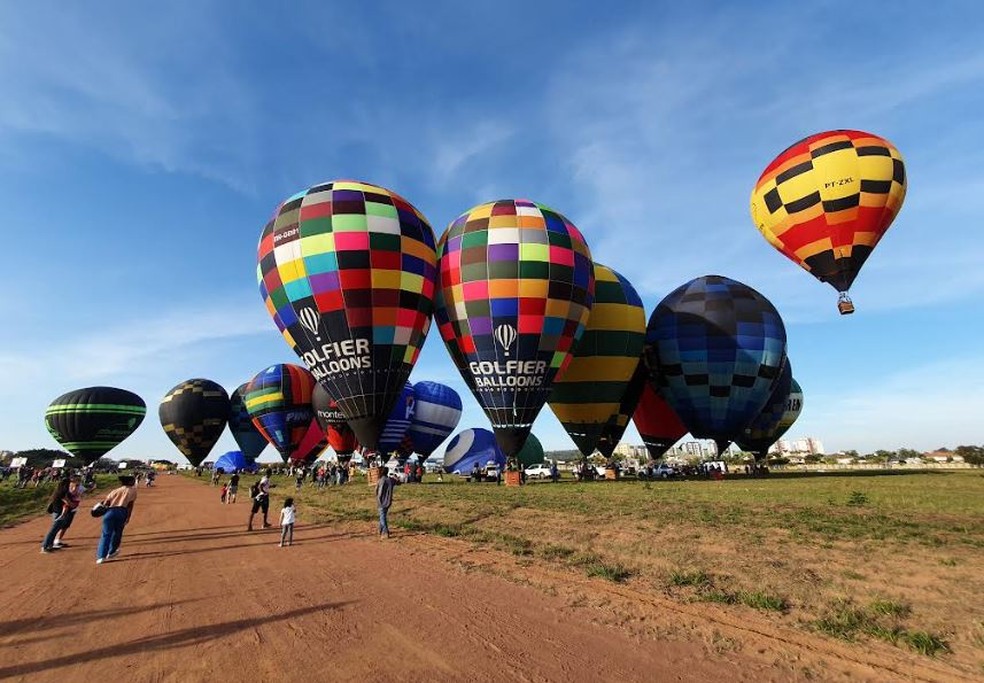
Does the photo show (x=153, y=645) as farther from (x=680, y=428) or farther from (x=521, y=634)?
(x=680, y=428)

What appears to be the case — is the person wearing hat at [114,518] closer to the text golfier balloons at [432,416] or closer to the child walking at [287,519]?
the child walking at [287,519]

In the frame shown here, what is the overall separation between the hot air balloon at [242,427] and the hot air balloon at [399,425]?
754 inches

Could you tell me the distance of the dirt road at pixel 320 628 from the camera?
14.6 feet

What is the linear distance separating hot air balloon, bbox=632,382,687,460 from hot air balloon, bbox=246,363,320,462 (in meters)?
30.0

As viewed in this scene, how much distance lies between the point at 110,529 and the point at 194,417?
50.0 metres

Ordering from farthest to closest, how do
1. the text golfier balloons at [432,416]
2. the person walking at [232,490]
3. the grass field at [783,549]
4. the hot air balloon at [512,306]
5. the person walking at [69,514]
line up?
the text golfier balloons at [432,416] → the hot air balloon at [512,306] → the person walking at [232,490] → the person walking at [69,514] → the grass field at [783,549]

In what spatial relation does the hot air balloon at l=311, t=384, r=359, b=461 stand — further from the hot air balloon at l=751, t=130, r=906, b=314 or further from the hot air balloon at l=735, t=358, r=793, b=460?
the hot air balloon at l=751, t=130, r=906, b=314

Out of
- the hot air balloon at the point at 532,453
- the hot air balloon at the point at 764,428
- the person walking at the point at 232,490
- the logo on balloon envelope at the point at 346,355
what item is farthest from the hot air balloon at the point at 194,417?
the hot air balloon at the point at 764,428

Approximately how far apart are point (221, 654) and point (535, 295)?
771 inches

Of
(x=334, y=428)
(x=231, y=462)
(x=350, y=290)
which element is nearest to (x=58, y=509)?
(x=350, y=290)

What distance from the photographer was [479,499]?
17.7 meters

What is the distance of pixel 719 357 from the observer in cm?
2959

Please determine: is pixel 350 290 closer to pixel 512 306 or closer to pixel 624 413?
pixel 512 306

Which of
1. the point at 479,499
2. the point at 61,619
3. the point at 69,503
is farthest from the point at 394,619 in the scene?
the point at 479,499
